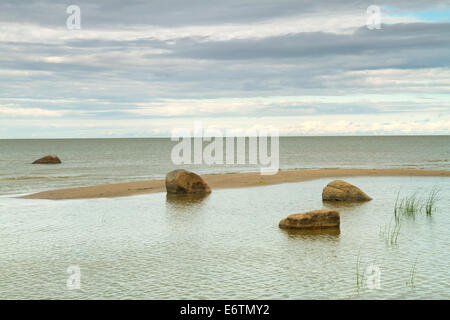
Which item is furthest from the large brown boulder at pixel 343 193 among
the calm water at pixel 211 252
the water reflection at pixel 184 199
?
the water reflection at pixel 184 199

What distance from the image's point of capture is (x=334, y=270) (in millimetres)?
13172

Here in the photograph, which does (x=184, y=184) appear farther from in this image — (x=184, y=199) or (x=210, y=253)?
(x=210, y=253)

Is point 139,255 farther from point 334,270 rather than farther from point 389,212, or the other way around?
point 389,212

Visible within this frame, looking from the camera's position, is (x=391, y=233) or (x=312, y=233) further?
(x=312, y=233)

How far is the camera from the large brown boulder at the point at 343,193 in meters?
26.3

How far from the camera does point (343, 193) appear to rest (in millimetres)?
26438

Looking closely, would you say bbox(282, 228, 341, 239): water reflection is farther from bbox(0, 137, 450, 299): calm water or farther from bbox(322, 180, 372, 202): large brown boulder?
bbox(322, 180, 372, 202): large brown boulder

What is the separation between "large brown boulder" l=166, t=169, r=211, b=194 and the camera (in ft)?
102

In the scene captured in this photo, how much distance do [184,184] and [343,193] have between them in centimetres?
990

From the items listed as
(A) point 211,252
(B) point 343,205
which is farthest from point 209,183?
(A) point 211,252

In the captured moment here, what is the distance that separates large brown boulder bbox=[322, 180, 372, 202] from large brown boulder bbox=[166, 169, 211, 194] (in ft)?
27.4

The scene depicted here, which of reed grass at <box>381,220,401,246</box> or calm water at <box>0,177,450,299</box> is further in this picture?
reed grass at <box>381,220,401,246</box>

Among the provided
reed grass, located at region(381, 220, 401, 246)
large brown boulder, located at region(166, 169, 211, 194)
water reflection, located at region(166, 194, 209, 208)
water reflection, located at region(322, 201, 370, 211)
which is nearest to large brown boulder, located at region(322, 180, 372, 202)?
water reflection, located at region(322, 201, 370, 211)
